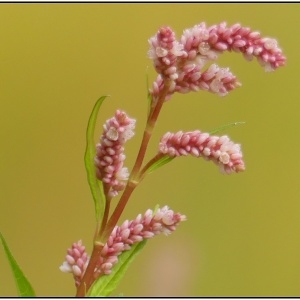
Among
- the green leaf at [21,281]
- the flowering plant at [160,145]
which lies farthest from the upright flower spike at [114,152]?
the green leaf at [21,281]

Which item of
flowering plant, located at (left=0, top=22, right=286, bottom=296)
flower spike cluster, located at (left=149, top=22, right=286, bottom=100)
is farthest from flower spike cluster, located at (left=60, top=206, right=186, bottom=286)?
flower spike cluster, located at (left=149, top=22, right=286, bottom=100)

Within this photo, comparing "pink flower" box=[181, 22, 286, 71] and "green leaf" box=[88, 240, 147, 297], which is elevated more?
"pink flower" box=[181, 22, 286, 71]

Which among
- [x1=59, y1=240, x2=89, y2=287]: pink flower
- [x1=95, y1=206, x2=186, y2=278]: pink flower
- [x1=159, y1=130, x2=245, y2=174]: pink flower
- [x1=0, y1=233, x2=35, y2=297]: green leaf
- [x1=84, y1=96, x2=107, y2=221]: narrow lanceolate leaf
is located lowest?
[x1=0, y1=233, x2=35, y2=297]: green leaf

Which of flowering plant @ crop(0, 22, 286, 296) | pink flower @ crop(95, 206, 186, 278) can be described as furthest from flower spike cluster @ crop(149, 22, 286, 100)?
pink flower @ crop(95, 206, 186, 278)

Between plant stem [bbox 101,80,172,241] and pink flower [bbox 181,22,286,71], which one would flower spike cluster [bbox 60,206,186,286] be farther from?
pink flower [bbox 181,22,286,71]

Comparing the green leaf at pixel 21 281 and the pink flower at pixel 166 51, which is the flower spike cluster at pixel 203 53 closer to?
the pink flower at pixel 166 51

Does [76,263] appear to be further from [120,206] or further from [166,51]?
[166,51]

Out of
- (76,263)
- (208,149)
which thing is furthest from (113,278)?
(208,149)

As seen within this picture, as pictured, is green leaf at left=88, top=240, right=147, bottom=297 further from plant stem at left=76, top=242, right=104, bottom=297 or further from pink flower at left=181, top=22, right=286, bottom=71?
pink flower at left=181, top=22, right=286, bottom=71
